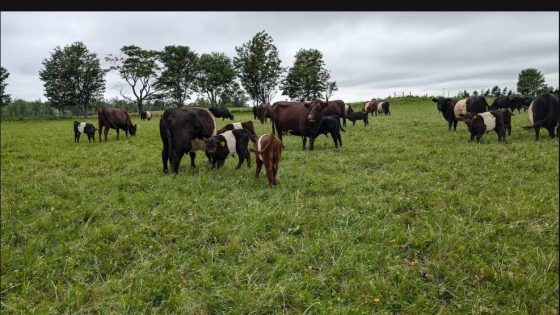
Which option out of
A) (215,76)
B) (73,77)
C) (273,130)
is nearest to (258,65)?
(215,76)

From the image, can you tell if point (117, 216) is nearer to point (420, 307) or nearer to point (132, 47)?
point (420, 307)

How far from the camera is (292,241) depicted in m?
5.11

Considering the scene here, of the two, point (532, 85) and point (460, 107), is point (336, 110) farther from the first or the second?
point (532, 85)

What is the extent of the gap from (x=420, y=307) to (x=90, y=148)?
1448 centimetres

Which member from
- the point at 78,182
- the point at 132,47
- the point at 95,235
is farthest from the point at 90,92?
the point at 95,235

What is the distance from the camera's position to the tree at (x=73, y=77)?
195 feet

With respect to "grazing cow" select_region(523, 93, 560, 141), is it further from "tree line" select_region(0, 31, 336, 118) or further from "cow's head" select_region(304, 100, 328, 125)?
"tree line" select_region(0, 31, 336, 118)

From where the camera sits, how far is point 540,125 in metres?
11.9

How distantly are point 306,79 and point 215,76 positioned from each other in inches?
630

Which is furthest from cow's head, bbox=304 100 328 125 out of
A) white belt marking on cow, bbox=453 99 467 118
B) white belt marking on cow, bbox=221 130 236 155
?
white belt marking on cow, bbox=453 99 467 118

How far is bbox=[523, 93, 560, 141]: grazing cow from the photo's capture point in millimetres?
12070

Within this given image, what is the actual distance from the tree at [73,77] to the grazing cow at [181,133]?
55616 millimetres

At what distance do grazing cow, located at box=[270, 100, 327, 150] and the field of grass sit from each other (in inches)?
158

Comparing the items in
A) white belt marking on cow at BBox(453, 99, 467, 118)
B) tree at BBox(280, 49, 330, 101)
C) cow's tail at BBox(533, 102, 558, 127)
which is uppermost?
tree at BBox(280, 49, 330, 101)
